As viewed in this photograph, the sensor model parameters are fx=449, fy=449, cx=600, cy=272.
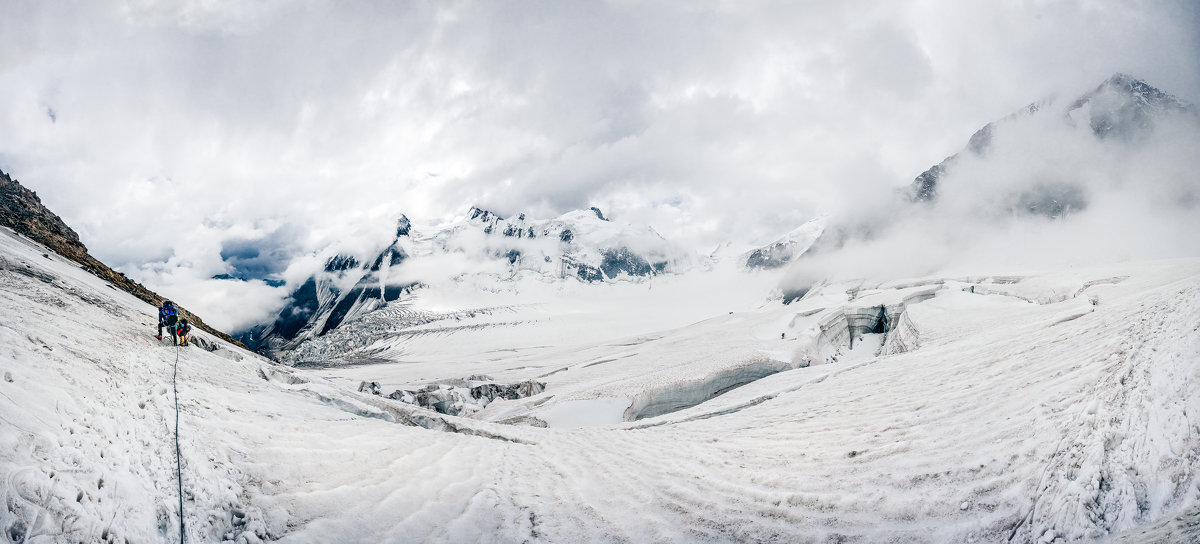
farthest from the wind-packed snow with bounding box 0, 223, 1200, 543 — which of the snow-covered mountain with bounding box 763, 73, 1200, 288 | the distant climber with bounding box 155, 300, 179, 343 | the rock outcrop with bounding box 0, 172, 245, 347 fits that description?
the snow-covered mountain with bounding box 763, 73, 1200, 288

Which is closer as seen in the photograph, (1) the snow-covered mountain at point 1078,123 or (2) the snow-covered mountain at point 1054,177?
(2) the snow-covered mountain at point 1054,177

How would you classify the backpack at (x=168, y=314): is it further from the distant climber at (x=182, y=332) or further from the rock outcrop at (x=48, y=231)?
the rock outcrop at (x=48, y=231)

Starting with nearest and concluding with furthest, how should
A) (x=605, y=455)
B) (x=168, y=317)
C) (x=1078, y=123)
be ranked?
(x=605, y=455) → (x=168, y=317) → (x=1078, y=123)

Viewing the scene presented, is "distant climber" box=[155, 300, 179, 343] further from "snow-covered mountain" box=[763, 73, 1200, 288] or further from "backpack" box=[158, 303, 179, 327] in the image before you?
"snow-covered mountain" box=[763, 73, 1200, 288]

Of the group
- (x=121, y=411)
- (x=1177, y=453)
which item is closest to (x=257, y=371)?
(x=121, y=411)

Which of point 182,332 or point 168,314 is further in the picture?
point 168,314

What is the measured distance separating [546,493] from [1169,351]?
8.89m

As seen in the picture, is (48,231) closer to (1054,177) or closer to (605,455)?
(605,455)

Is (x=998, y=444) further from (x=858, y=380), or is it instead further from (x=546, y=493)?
(x=858, y=380)

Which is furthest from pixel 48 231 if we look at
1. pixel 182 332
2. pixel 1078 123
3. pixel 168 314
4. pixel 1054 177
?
Answer: pixel 1078 123

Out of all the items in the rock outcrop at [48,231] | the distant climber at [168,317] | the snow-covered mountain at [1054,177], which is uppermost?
the snow-covered mountain at [1054,177]

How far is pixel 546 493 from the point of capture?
6742 mm

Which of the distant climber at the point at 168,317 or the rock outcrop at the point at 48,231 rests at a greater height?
Answer: the rock outcrop at the point at 48,231

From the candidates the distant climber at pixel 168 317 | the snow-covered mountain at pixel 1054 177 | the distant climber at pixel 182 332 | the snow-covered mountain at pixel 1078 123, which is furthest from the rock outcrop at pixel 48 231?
the snow-covered mountain at pixel 1078 123
